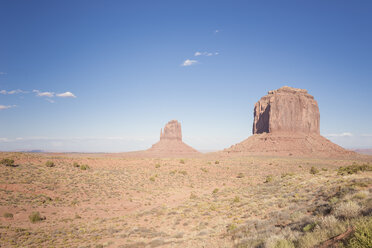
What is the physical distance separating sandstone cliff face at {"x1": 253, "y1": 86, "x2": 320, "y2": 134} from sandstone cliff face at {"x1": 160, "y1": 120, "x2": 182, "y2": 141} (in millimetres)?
58895

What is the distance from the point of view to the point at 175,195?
81.4ft

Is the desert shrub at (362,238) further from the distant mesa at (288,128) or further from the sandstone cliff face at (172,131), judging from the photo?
the sandstone cliff face at (172,131)

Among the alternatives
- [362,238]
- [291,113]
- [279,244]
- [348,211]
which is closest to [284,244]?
[279,244]

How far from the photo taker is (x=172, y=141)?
5699 inches

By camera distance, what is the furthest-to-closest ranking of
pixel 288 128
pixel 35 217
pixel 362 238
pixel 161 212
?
pixel 288 128
pixel 161 212
pixel 35 217
pixel 362 238

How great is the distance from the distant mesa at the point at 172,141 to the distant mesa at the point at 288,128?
138ft

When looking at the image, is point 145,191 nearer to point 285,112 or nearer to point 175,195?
point 175,195

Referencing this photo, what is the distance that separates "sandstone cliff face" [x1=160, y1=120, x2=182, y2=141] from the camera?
148 m

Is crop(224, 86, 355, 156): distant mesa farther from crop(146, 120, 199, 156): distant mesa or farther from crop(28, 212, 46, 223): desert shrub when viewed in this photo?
→ crop(28, 212, 46, 223): desert shrub

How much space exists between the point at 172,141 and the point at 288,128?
7361cm

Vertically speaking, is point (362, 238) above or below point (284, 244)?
above

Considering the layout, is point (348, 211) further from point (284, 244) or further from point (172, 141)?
point (172, 141)

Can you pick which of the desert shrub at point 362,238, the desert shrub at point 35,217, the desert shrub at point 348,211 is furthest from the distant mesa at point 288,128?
the desert shrub at point 362,238

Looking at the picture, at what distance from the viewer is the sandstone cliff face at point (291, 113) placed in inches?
4055
